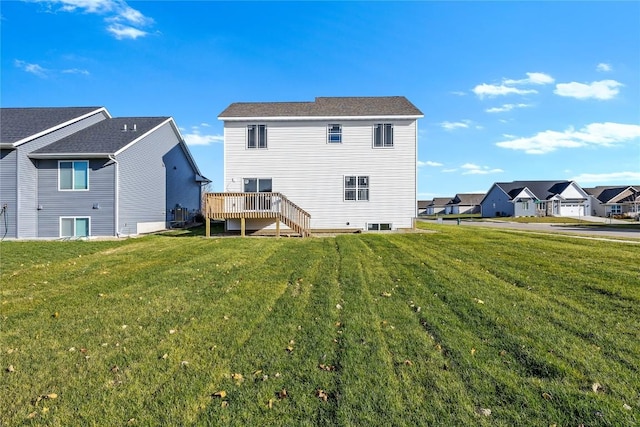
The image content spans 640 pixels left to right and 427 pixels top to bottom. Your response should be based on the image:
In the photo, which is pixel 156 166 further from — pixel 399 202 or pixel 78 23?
pixel 399 202

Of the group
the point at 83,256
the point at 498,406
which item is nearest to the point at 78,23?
the point at 83,256

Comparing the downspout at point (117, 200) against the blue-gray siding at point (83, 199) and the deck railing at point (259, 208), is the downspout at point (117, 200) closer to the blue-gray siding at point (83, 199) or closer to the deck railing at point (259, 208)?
the blue-gray siding at point (83, 199)

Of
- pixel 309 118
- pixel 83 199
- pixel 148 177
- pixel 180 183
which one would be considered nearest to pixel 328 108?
pixel 309 118

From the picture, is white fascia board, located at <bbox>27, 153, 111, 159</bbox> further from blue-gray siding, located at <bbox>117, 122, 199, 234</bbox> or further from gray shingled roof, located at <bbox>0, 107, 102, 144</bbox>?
gray shingled roof, located at <bbox>0, 107, 102, 144</bbox>

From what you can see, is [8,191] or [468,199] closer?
[8,191]

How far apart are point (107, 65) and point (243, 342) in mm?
20193

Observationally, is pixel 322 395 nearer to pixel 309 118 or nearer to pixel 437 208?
pixel 309 118

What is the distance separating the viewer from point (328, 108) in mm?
17844

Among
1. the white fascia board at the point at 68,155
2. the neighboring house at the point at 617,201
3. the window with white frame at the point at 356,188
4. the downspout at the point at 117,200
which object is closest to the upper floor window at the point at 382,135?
the window with white frame at the point at 356,188

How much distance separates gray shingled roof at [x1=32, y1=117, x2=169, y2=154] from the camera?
1519 cm

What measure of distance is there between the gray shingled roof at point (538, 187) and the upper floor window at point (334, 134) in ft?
143

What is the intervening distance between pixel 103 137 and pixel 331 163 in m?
12.0

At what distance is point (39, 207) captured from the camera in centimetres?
1502

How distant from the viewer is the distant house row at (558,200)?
161 ft
